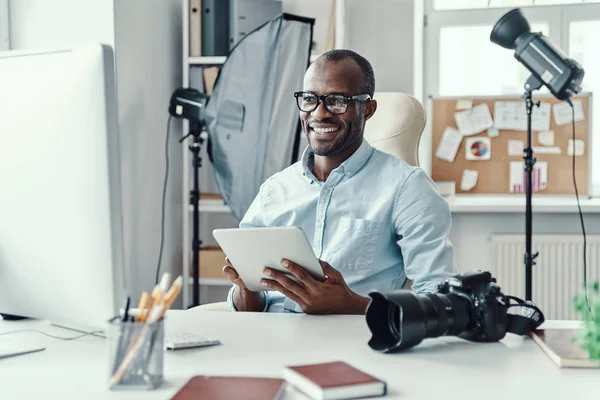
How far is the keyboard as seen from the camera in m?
1.06

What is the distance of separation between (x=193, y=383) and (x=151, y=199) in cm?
220

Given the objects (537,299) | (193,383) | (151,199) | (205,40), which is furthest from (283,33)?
(193,383)

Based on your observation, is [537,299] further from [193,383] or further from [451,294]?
[193,383]

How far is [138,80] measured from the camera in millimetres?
2801

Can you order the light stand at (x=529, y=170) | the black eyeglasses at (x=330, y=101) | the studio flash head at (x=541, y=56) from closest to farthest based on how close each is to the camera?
the black eyeglasses at (x=330, y=101)
the studio flash head at (x=541, y=56)
the light stand at (x=529, y=170)

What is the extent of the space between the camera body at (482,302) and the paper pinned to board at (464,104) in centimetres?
227

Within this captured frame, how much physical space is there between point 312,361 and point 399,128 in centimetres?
109

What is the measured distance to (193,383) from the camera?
Answer: 2.81 ft

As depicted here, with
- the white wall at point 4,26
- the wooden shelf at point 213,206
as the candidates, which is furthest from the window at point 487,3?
the white wall at point 4,26

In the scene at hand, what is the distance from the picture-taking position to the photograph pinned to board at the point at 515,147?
3209 millimetres

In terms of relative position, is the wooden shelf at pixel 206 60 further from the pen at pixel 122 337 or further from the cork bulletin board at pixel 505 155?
the pen at pixel 122 337

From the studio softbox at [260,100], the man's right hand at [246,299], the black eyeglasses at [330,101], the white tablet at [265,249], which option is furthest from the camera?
the studio softbox at [260,100]

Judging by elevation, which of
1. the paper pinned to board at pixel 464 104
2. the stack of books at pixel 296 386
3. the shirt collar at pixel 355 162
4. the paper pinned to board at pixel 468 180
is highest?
the paper pinned to board at pixel 464 104

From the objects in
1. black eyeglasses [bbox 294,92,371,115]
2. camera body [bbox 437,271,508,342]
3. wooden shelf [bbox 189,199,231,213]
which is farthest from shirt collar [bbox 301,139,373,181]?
wooden shelf [bbox 189,199,231,213]
